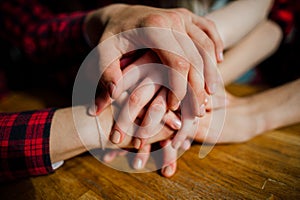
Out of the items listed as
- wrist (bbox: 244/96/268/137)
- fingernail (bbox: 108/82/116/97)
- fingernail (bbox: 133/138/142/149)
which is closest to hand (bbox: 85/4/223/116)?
fingernail (bbox: 108/82/116/97)

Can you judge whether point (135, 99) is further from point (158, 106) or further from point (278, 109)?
point (278, 109)

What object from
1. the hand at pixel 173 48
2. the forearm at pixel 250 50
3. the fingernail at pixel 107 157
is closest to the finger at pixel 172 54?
the hand at pixel 173 48

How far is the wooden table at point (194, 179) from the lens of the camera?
0.43 metres

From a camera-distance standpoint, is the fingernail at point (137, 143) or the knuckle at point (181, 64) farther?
the fingernail at point (137, 143)

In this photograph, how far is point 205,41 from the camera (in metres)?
0.46

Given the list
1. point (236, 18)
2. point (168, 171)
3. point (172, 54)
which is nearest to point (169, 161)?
point (168, 171)

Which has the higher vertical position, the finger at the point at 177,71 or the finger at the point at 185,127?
the finger at the point at 177,71

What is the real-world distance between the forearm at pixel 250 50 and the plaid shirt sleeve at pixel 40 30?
0.48 m

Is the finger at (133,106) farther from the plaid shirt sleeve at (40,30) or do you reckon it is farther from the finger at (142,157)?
the plaid shirt sleeve at (40,30)

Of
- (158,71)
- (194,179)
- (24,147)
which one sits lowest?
(194,179)

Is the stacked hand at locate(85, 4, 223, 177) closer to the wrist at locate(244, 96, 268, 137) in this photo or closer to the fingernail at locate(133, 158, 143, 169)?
the fingernail at locate(133, 158, 143, 169)

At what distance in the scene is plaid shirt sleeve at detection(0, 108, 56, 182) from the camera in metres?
0.46

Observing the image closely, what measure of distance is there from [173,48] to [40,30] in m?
0.64

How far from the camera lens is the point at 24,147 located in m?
0.46
